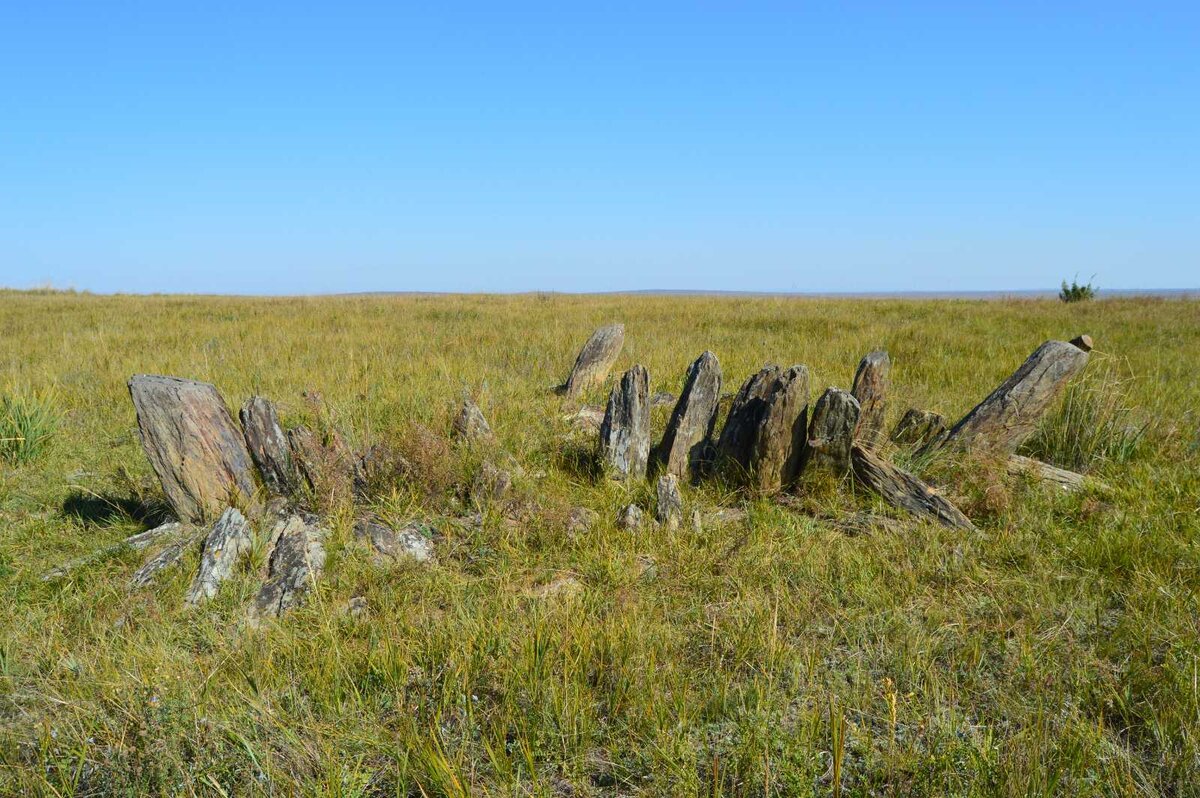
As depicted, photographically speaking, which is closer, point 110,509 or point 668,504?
point 668,504

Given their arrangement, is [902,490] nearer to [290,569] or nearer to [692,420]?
[692,420]

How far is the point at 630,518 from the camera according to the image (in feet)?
14.4

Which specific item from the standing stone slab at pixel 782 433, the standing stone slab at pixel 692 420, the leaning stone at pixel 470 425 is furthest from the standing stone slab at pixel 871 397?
the leaning stone at pixel 470 425

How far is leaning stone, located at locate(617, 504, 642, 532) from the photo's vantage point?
437cm

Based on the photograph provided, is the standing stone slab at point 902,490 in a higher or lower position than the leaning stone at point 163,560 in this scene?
higher

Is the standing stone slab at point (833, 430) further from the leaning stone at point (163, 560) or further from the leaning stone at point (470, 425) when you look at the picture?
the leaning stone at point (163, 560)

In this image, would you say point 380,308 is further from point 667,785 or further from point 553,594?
point 667,785

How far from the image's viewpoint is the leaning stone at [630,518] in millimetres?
4371

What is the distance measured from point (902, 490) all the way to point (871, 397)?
758mm

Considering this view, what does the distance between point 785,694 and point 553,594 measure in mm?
1250

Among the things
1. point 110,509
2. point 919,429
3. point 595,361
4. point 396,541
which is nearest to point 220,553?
point 396,541

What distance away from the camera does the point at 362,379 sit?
310 inches

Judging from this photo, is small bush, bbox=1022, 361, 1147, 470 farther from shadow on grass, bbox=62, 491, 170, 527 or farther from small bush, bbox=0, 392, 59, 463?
small bush, bbox=0, 392, 59, 463

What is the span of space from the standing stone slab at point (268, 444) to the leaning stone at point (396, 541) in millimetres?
700
